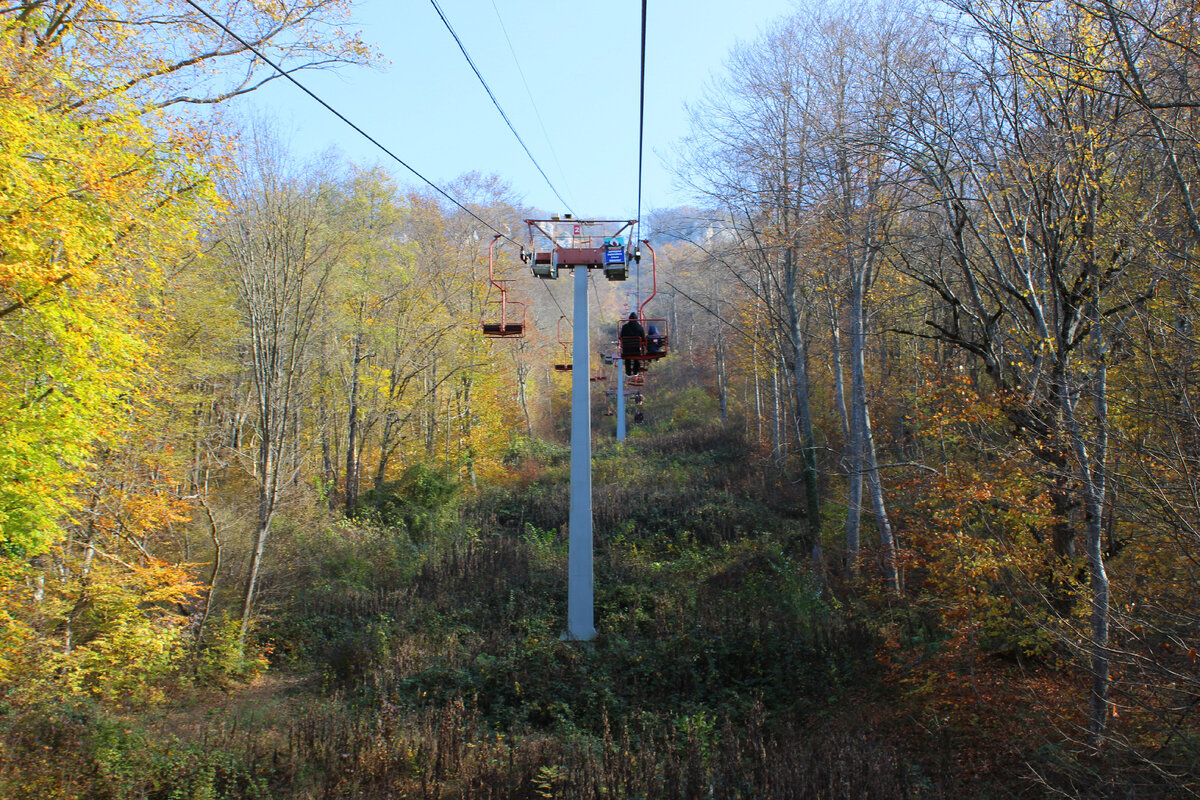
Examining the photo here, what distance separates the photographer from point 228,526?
12.6 meters

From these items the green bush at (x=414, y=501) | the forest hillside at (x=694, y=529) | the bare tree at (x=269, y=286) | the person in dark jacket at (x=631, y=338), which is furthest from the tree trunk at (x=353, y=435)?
the person in dark jacket at (x=631, y=338)

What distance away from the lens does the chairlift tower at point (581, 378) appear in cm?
1046

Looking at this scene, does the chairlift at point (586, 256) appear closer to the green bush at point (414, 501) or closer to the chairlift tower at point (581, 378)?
the chairlift tower at point (581, 378)

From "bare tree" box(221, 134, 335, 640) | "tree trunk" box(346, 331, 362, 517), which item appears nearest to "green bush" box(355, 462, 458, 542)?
"tree trunk" box(346, 331, 362, 517)

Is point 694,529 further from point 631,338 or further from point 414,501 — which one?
point 414,501

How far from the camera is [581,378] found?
10.9 metres

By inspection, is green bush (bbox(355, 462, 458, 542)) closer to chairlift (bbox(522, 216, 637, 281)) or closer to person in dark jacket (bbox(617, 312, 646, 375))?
person in dark jacket (bbox(617, 312, 646, 375))

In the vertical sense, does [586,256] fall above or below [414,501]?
above

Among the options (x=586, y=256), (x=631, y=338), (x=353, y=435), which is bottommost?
(x=353, y=435)

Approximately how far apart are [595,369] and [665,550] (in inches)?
1501

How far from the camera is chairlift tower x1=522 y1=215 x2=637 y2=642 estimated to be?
1046 cm

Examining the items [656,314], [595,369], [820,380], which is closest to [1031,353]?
[820,380]

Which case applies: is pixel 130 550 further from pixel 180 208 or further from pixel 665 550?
pixel 665 550

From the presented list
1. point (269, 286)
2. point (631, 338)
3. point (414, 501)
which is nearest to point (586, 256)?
point (631, 338)
